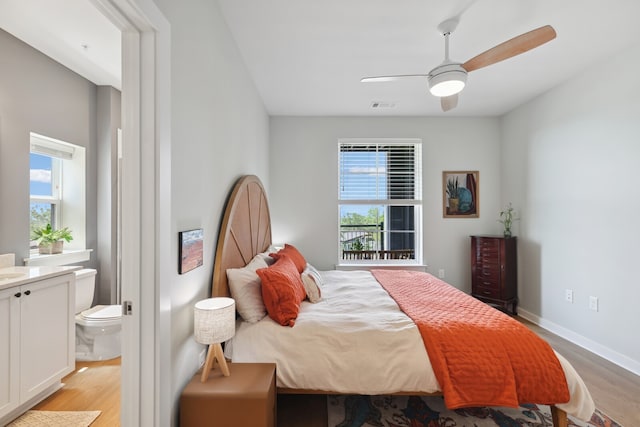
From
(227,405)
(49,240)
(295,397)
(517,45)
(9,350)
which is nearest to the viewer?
(227,405)

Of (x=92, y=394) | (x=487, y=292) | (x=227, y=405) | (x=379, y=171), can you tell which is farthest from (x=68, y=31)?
(x=487, y=292)

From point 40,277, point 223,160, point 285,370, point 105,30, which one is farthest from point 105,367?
point 105,30

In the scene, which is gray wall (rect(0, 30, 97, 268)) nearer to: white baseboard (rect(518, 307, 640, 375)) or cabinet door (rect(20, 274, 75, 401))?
cabinet door (rect(20, 274, 75, 401))

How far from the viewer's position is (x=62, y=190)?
3.01 meters

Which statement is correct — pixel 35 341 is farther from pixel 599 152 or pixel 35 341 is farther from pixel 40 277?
pixel 599 152

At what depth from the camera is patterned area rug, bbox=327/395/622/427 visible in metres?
1.84

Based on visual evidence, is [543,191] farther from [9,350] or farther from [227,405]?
[9,350]

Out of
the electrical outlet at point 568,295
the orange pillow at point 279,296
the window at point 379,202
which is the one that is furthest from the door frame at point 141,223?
the electrical outlet at point 568,295

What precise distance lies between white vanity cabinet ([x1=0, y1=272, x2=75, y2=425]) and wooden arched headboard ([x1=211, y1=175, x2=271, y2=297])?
1.16 meters

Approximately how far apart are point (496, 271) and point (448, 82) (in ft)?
8.82

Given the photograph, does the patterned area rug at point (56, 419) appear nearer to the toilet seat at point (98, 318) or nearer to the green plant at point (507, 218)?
the toilet seat at point (98, 318)

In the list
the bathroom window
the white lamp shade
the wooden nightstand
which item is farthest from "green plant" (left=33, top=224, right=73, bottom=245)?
the wooden nightstand

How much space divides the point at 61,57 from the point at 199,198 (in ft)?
7.18

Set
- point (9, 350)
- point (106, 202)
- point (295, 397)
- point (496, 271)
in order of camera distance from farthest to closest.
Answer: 1. point (496, 271)
2. point (106, 202)
3. point (295, 397)
4. point (9, 350)
